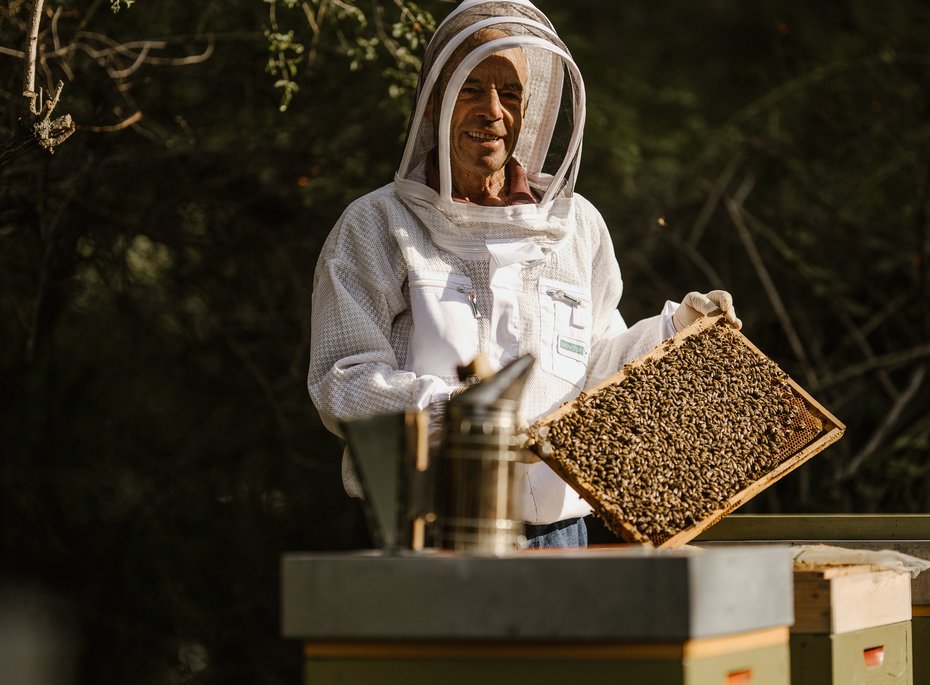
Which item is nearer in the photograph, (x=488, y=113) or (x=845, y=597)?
(x=845, y=597)

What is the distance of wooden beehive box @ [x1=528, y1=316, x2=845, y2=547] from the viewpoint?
2.41 meters

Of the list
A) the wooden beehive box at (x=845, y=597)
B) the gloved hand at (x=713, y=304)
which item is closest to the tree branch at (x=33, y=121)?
the gloved hand at (x=713, y=304)

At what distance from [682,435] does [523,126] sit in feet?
3.20

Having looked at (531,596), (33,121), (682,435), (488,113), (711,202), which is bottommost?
(531,596)

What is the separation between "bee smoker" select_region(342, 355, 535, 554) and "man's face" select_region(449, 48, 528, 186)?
0.96m

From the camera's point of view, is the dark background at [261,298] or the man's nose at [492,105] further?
the dark background at [261,298]

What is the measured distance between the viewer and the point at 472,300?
270 cm

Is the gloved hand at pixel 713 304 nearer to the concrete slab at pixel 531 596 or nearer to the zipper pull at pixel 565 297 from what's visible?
the zipper pull at pixel 565 297

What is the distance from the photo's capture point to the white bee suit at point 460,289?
2.61 metres

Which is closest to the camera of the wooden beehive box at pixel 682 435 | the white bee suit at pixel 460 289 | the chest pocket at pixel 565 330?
the wooden beehive box at pixel 682 435

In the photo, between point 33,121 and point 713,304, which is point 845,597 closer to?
point 713,304

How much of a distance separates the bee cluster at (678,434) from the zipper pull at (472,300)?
358mm

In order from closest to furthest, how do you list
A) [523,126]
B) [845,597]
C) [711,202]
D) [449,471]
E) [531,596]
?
1. [531,596]
2. [449,471]
3. [845,597]
4. [523,126]
5. [711,202]

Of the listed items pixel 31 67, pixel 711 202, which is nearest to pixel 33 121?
pixel 31 67
